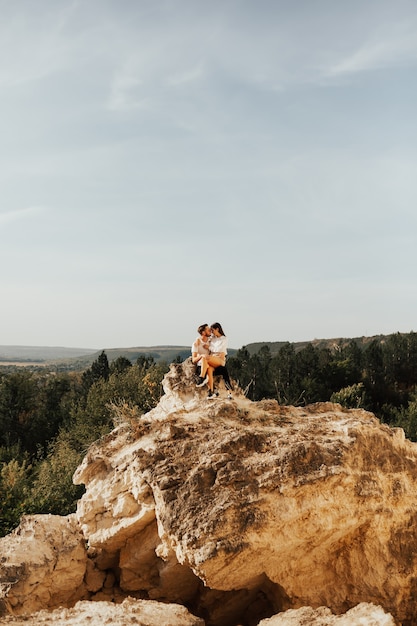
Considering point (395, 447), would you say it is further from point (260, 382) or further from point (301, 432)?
point (260, 382)

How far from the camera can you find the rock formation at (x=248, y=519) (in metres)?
7.22

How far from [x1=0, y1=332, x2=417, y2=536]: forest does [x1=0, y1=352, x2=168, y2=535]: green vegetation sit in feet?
0.29

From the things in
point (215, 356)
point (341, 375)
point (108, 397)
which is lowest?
point (108, 397)

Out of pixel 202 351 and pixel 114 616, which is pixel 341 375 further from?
pixel 114 616

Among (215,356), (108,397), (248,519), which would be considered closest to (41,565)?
(248,519)

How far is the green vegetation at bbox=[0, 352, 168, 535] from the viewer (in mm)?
27469

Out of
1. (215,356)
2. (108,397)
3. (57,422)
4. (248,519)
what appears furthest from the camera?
(57,422)

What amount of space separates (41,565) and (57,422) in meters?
44.2

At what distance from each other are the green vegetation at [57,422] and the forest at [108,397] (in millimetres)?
88

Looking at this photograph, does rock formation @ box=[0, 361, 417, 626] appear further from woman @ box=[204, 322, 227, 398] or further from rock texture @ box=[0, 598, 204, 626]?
woman @ box=[204, 322, 227, 398]

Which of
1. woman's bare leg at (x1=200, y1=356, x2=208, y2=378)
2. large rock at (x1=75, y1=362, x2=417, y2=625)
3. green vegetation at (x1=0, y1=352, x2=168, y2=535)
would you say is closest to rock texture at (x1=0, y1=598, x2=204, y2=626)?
large rock at (x1=75, y1=362, x2=417, y2=625)

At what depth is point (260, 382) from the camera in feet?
182

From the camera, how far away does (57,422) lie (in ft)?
164

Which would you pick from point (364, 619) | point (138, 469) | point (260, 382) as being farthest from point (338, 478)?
point (260, 382)
